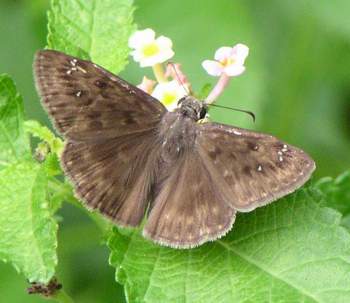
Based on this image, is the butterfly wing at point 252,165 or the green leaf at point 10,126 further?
the green leaf at point 10,126

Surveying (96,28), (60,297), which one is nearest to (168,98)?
(96,28)

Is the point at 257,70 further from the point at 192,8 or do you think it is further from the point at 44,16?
the point at 44,16

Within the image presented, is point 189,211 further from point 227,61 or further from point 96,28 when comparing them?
point 96,28

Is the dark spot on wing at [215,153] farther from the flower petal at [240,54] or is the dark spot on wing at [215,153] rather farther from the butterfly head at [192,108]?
the flower petal at [240,54]

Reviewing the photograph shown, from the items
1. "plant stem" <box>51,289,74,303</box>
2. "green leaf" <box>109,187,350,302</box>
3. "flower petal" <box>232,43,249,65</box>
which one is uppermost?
"flower petal" <box>232,43,249,65</box>

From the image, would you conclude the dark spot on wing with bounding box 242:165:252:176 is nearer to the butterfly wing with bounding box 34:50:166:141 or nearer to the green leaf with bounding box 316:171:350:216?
the butterfly wing with bounding box 34:50:166:141

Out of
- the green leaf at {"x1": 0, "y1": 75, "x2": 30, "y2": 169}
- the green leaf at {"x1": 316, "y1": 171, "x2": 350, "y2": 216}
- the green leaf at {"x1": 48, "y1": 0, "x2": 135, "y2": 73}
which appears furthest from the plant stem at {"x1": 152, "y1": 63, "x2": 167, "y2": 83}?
the green leaf at {"x1": 316, "y1": 171, "x2": 350, "y2": 216}

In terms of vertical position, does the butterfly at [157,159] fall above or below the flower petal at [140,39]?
below

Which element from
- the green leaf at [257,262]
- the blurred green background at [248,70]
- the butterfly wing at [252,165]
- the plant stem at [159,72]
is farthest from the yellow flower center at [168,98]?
the blurred green background at [248,70]
